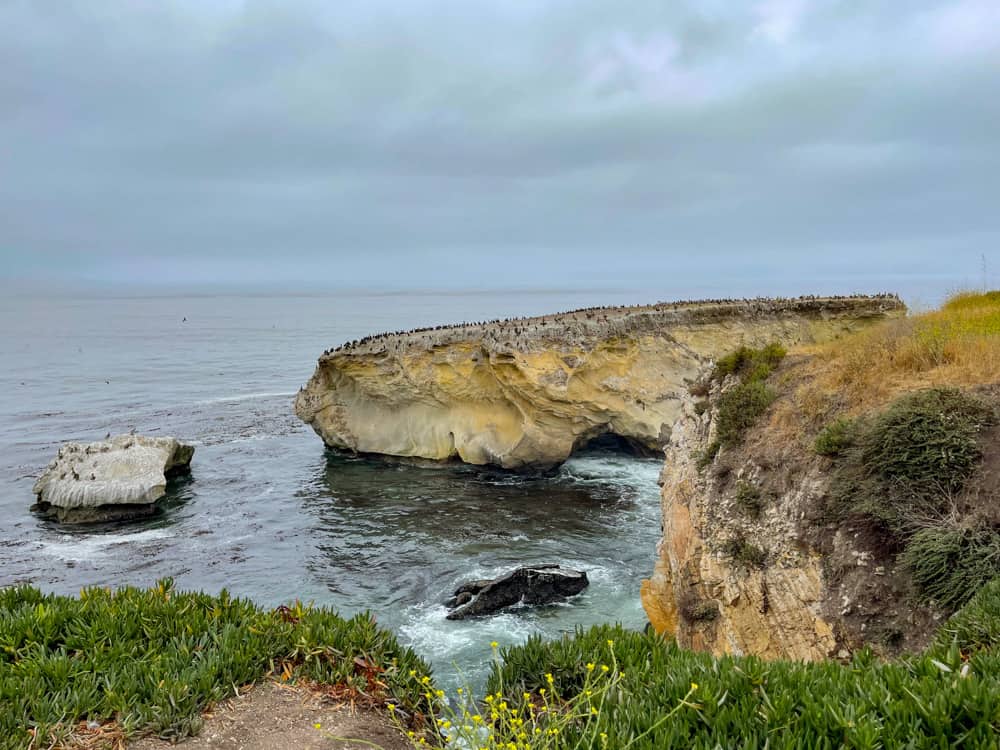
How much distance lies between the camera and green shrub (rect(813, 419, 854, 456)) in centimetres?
1067

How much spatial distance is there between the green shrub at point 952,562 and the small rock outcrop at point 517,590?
994cm

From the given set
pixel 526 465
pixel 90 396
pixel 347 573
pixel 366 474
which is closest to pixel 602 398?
pixel 526 465

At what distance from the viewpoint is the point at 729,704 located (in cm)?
469

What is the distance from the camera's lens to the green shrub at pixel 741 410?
1302 cm

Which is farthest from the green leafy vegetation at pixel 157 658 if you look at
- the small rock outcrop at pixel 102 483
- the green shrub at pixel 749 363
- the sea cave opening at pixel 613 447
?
the sea cave opening at pixel 613 447

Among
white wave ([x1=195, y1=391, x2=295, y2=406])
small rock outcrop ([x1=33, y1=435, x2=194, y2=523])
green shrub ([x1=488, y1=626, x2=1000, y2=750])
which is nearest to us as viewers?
green shrub ([x1=488, y1=626, x2=1000, y2=750])

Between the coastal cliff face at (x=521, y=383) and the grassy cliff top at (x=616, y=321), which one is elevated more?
the grassy cliff top at (x=616, y=321)

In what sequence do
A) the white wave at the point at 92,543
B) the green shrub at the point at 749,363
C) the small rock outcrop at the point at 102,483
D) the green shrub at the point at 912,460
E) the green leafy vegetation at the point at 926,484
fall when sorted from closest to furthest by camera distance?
1. the green leafy vegetation at the point at 926,484
2. the green shrub at the point at 912,460
3. the green shrub at the point at 749,363
4. the white wave at the point at 92,543
5. the small rock outcrop at the point at 102,483

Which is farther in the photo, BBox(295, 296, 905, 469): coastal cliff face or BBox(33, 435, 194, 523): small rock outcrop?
BBox(295, 296, 905, 469): coastal cliff face

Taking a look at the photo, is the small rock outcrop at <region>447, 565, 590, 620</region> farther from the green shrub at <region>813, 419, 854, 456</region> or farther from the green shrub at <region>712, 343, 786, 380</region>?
the green shrub at <region>813, 419, 854, 456</region>

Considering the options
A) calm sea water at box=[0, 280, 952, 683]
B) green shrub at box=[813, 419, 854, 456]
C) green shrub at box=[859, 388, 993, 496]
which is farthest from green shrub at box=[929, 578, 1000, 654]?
calm sea water at box=[0, 280, 952, 683]

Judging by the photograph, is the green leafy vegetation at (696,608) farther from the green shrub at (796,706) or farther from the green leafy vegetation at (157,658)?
the green leafy vegetation at (157,658)

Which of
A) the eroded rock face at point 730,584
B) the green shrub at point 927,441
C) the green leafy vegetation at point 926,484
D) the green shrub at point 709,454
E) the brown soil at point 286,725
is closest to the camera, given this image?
the brown soil at point 286,725

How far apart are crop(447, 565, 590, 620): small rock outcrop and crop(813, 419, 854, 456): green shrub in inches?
337
